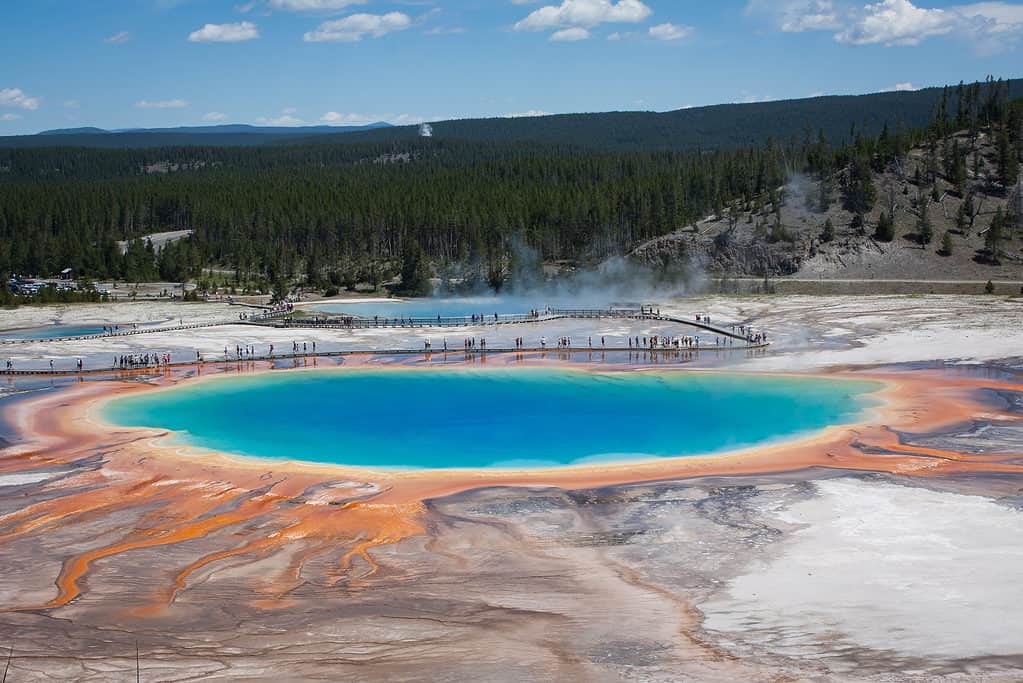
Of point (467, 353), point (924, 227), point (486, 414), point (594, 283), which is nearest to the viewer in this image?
point (486, 414)

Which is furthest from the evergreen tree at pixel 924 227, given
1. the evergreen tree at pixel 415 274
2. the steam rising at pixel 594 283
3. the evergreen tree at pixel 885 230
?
the evergreen tree at pixel 415 274

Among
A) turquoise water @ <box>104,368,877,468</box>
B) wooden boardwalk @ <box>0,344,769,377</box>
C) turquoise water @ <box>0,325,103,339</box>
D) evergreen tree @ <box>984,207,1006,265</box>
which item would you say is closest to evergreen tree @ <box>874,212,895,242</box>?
evergreen tree @ <box>984,207,1006,265</box>

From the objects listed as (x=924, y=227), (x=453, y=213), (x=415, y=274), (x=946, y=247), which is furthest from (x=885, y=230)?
(x=453, y=213)

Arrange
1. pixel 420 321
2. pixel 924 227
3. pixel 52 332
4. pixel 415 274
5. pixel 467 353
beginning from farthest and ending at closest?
pixel 415 274 < pixel 924 227 < pixel 420 321 < pixel 52 332 < pixel 467 353

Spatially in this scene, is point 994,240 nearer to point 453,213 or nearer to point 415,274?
point 415,274

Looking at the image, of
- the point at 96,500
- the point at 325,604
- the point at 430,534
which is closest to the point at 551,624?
the point at 325,604

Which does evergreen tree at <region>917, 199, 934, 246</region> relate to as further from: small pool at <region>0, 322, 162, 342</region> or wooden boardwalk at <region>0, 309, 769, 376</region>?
small pool at <region>0, 322, 162, 342</region>

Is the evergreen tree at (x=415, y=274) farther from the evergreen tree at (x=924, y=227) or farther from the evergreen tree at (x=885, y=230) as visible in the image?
the evergreen tree at (x=924, y=227)
